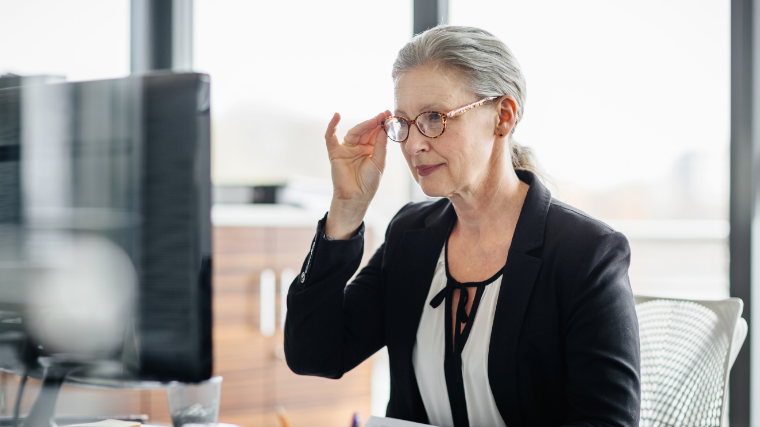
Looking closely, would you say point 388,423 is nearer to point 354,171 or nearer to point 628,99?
point 354,171

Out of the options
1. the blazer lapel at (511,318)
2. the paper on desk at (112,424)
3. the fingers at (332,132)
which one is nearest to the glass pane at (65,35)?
the fingers at (332,132)

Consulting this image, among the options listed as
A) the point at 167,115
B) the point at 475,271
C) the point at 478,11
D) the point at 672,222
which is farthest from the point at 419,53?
the point at 672,222

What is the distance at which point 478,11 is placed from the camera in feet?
5.79

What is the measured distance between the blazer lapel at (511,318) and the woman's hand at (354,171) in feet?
1.04

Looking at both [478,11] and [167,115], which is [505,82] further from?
[478,11]

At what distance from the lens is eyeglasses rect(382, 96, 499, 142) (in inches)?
39.3

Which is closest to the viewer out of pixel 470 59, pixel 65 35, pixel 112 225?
pixel 112 225

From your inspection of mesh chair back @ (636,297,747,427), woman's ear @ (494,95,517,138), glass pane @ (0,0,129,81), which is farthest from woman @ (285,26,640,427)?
glass pane @ (0,0,129,81)

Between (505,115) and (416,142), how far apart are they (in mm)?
205

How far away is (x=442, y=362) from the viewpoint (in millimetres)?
1045

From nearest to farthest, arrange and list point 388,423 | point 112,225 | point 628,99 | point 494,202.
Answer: point 112,225 < point 388,423 < point 494,202 < point 628,99

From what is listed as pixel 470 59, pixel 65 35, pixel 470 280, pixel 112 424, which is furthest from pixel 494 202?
pixel 65 35

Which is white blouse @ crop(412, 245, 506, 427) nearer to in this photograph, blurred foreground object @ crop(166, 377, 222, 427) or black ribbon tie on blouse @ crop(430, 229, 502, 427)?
black ribbon tie on blouse @ crop(430, 229, 502, 427)

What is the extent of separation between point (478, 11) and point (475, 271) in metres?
1.06
